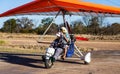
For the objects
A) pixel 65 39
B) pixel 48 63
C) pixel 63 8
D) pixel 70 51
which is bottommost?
pixel 48 63

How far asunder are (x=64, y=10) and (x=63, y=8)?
0.40 m

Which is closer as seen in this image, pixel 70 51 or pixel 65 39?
pixel 65 39

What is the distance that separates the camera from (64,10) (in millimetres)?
18109

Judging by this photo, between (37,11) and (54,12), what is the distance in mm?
1041

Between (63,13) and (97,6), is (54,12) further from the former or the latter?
(97,6)

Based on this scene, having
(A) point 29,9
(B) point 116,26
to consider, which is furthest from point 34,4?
(B) point 116,26

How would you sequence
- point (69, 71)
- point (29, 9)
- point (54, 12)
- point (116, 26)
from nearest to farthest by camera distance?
point (69, 71) → point (29, 9) → point (54, 12) → point (116, 26)

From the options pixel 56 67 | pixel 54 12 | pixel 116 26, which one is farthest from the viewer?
pixel 116 26

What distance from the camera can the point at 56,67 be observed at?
15.6 meters

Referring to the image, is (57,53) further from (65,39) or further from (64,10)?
(64,10)

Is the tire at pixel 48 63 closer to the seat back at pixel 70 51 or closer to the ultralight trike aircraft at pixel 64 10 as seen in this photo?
the ultralight trike aircraft at pixel 64 10

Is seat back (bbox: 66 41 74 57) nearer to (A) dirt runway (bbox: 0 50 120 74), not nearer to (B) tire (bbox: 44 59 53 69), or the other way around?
(A) dirt runway (bbox: 0 50 120 74)

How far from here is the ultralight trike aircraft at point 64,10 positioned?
15.7 metres

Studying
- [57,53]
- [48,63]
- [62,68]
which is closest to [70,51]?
[57,53]
